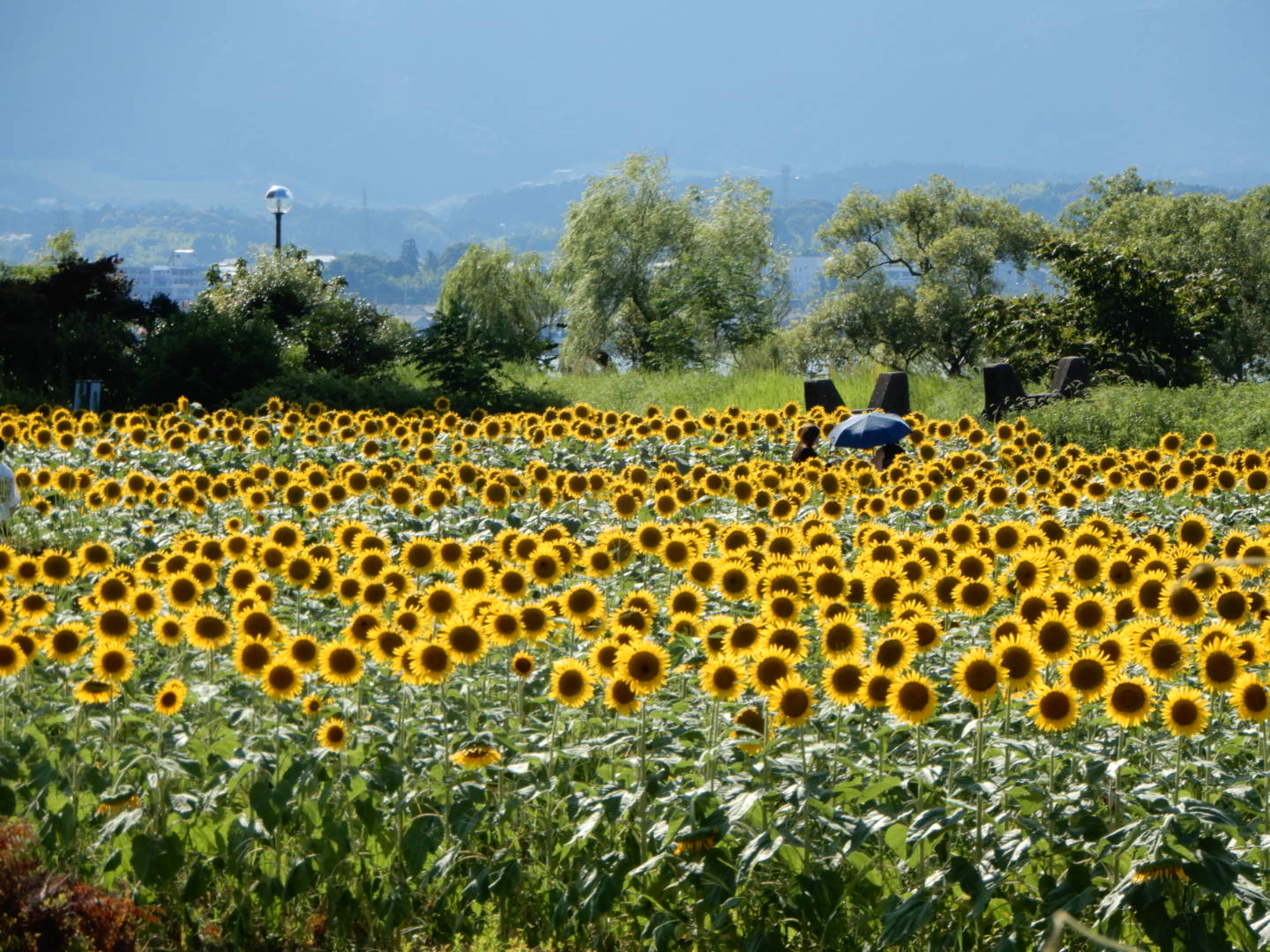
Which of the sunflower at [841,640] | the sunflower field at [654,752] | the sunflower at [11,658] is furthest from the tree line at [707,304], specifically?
the sunflower at [841,640]

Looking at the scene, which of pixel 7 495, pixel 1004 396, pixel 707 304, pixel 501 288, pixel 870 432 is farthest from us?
pixel 501 288

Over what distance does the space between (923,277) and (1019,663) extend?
196 feet

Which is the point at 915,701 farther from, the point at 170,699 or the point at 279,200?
the point at 279,200

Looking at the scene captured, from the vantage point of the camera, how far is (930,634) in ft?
14.9

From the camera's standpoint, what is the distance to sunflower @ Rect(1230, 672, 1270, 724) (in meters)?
4.03

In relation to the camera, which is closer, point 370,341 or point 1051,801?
point 1051,801

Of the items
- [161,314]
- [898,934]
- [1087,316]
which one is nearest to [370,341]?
[161,314]

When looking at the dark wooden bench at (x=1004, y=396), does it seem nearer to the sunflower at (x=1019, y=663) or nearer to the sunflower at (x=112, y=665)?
the sunflower at (x=1019, y=663)

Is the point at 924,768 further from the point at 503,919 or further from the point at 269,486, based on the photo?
the point at 269,486

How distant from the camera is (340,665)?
15.2 feet

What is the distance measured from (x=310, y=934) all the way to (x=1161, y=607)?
306 centimetres

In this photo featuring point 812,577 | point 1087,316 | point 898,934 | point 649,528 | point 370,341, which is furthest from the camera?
point 370,341

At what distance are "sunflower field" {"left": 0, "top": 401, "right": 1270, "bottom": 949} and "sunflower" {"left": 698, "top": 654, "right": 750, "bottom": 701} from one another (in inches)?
0.4

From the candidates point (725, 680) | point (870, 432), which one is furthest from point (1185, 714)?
point (870, 432)
